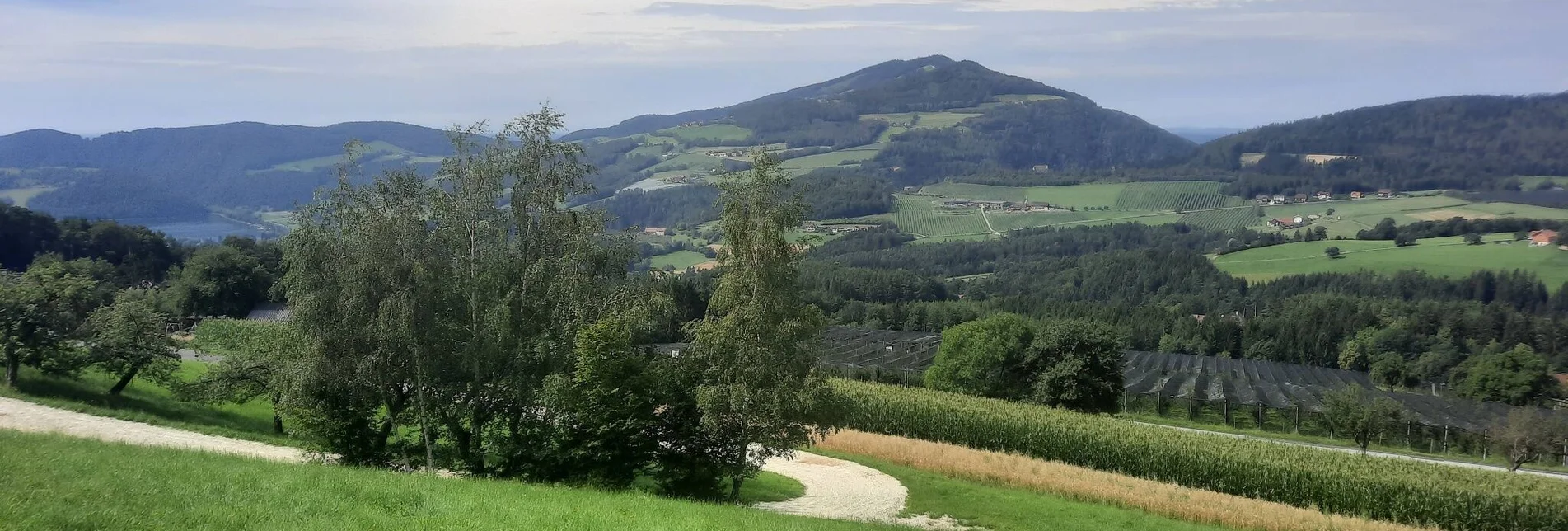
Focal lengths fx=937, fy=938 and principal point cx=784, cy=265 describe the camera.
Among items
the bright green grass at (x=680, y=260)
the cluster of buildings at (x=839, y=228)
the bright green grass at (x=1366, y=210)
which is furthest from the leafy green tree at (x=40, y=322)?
the bright green grass at (x=1366, y=210)

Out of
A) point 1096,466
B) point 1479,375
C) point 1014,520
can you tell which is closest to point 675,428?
point 1014,520

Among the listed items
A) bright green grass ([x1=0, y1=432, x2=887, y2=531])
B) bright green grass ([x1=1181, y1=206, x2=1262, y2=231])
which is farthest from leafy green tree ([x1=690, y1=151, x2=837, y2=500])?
bright green grass ([x1=1181, y1=206, x2=1262, y2=231])

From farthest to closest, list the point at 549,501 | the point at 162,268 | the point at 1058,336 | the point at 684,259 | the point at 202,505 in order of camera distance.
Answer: the point at 684,259
the point at 162,268
the point at 1058,336
the point at 549,501
the point at 202,505

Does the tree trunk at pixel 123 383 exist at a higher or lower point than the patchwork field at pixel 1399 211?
higher

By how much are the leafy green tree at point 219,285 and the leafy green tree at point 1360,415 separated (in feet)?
224

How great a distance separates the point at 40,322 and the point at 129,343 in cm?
243

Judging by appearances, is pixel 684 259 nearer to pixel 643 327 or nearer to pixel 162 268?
pixel 162 268

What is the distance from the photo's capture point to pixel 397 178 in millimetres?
22766

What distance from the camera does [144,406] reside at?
3033cm

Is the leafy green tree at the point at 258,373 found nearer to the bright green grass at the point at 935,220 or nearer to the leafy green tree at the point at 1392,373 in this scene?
the leafy green tree at the point at 1392,373

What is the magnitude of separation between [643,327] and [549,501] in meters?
6.49

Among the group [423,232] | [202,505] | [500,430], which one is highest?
[423,232]

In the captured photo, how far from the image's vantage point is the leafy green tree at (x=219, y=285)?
6800 cm

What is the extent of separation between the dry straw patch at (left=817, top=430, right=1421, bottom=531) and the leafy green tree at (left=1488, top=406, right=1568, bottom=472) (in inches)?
821
